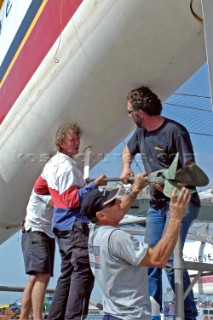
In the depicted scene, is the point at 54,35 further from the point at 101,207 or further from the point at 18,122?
the point at 101,207

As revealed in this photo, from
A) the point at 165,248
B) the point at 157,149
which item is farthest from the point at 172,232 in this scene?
the point at 157,149

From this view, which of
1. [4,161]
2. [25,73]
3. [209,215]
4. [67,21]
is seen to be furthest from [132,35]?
[209,215]

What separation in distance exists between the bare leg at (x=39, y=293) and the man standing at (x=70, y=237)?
44cm

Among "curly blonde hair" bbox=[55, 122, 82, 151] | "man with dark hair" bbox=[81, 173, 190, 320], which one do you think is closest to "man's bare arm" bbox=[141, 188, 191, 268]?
"man with dark hair" bbox=[81, 173, 190, 320]

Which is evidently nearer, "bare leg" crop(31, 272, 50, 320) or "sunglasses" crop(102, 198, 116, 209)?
"sunglasses" crop(102, 198, 116, 209)

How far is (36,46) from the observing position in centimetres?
445

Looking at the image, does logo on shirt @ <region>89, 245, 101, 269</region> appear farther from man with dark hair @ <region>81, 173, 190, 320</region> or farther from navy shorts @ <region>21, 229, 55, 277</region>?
navy shorts @ <region>21, 229, 55, 277</region>

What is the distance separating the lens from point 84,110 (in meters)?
3.97

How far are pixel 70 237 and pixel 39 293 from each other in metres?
0.81

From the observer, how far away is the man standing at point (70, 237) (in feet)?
10.6

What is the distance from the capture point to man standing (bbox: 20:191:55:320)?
4012mm

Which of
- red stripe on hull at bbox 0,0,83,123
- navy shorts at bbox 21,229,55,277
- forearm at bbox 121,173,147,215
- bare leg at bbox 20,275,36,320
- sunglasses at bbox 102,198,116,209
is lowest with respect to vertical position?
bare leg at bbox 20,275,36,320

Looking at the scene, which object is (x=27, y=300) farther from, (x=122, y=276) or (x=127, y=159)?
(x=122, y=276)

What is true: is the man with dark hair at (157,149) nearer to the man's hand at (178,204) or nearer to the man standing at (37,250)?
the man's hand at (178,204)
